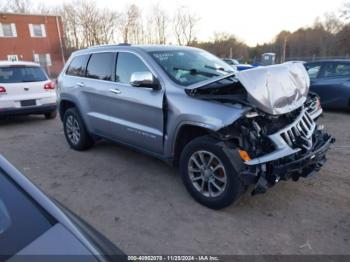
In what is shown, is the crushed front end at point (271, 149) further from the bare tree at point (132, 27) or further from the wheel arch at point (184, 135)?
the bare tree at point (132, 27)

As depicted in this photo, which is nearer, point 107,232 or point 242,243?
point 242,243

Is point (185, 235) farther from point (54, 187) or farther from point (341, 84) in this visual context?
point (341, 84)

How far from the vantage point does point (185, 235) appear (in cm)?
294

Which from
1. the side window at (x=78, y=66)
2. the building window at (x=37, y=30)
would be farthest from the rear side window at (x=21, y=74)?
the building window at (x=37, y=30)

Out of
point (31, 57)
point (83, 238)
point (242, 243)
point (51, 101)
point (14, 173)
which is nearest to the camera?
point (83, 238)

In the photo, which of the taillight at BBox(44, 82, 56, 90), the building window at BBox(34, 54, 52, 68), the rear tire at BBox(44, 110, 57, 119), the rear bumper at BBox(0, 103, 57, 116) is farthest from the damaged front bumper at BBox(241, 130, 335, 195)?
the building window at BBox(34, 54, 52, 68)

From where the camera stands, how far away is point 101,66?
15.6ft

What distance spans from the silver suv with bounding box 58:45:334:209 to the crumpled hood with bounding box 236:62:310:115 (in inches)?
0.4

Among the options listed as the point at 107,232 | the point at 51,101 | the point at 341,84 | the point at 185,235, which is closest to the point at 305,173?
the point at 185,235

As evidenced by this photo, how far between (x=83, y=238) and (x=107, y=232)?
71.6 inches

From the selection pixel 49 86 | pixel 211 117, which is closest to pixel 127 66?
pixel 211 117

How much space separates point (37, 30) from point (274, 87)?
1444 inches

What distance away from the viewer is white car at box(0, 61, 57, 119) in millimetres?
7453

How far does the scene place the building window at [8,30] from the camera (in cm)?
3200
